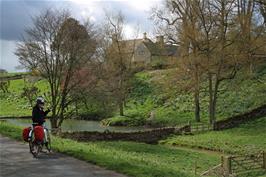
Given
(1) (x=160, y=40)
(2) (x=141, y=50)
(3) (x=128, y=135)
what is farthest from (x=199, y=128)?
(2) (x=141, y=50)

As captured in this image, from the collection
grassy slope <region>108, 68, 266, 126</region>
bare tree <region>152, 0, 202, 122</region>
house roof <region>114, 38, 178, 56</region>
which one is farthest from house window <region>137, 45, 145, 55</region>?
bare tree <region>152, 0, 202, 122</region>

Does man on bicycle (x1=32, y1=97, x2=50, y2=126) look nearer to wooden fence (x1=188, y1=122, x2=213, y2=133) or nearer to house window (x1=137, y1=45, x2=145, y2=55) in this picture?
wooden fence (x1=188, y1=122, x2=213, y2=133)

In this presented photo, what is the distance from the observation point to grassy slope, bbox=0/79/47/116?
63375 mm

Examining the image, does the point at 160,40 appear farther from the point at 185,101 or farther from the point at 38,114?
the point at 38,114

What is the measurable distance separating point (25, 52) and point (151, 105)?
2584 centimetres

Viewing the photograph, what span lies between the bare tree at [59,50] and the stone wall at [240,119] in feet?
42.6

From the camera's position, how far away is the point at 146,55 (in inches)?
3282

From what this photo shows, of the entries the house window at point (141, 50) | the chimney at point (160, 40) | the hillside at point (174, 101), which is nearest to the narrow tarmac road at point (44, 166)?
the hillside at point (174, 101)

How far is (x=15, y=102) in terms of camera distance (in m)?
70.8

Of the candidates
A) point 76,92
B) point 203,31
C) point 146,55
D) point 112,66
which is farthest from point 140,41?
point 76,92

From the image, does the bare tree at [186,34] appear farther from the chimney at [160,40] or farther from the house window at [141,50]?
the house window at [141,50]

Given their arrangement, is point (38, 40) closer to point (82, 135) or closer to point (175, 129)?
point (82, 135)

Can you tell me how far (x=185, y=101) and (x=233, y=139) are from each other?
21.6m

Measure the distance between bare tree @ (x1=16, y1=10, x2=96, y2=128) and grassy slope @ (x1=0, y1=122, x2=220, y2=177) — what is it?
7021 millimetres
